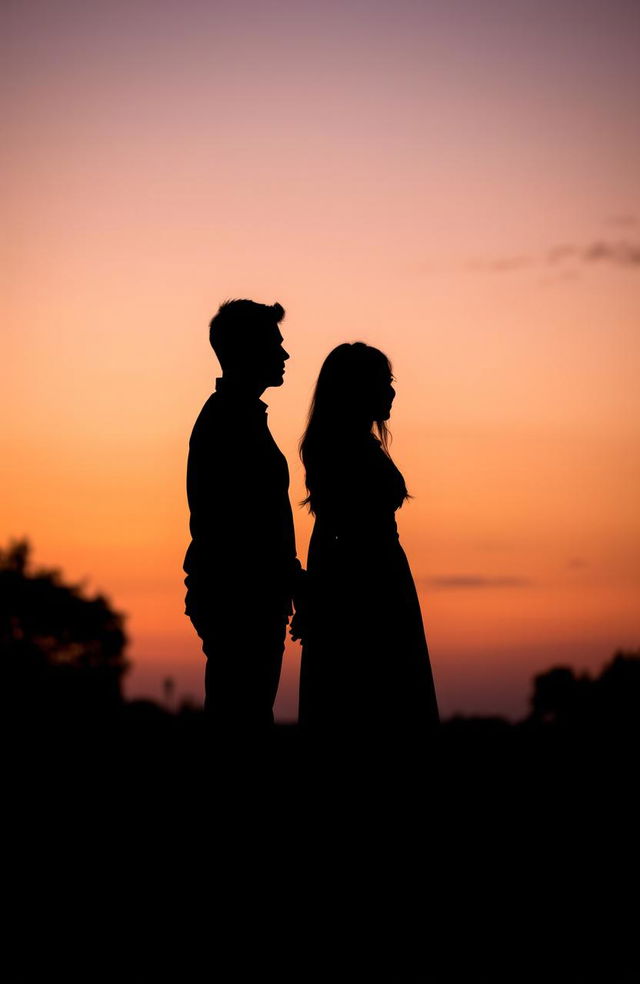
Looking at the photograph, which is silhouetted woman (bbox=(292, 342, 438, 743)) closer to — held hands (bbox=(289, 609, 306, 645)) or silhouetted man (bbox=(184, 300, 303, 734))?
held hands (bbox=(289, 609, 306, 645))

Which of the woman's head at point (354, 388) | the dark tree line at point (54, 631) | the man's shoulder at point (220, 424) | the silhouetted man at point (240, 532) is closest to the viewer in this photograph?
the silhouetted man at point (240, 532)

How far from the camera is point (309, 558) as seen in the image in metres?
7.73

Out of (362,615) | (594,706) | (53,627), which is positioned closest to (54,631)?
(53,627)

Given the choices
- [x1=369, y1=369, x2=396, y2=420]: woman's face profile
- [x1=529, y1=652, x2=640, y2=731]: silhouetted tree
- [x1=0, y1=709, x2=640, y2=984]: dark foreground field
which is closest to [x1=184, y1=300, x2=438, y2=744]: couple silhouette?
[x1=369, y1=369, x2=396, y2=420]: woman's face profile

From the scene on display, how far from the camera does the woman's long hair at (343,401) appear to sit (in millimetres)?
7582

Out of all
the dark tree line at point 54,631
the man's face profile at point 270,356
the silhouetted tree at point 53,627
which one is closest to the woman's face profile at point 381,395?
the man's face profile at point 270,356

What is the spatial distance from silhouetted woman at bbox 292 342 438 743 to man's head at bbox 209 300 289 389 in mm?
610

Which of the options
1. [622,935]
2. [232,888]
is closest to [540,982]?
[622,935]

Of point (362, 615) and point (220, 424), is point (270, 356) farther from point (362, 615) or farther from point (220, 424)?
point (362, 615)

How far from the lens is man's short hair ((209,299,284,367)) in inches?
279

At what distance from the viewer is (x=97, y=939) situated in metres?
6.61

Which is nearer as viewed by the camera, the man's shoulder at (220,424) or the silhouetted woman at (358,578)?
the man's shoulder at (220,424)

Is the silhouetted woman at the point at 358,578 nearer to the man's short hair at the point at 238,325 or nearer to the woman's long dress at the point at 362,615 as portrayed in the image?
the woman's long dress at the point at 362,615

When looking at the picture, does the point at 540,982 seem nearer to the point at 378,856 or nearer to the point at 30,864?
the point at 378,856
